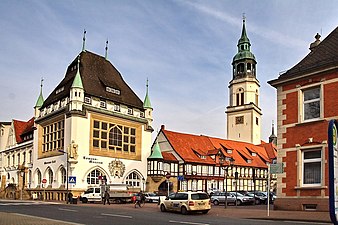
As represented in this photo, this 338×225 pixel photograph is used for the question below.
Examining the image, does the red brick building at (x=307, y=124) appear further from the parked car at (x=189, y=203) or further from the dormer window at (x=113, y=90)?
the dormer window at (x=113, y=90)

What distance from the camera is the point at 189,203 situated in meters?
26.3

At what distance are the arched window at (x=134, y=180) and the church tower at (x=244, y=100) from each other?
39227mm

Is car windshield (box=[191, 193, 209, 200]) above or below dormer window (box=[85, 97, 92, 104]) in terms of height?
below

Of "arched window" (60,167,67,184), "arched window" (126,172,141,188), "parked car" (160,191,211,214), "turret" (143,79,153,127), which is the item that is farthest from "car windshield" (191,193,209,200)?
"turret" (143,79,153,127)

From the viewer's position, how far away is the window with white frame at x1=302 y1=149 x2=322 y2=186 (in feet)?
79.1

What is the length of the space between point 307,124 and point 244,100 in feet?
227

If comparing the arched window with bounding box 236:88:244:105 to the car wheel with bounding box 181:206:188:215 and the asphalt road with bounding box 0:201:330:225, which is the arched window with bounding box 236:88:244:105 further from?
the car wheel with bounding box 181:206:188:215

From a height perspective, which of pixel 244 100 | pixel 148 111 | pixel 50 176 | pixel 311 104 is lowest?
pixel 50 176

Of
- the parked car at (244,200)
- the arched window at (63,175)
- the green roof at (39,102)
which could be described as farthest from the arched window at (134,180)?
the parked car at (244,200)

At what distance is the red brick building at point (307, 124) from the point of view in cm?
2398

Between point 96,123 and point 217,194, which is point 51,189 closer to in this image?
point 96,123

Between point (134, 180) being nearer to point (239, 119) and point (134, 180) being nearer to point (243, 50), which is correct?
point (239, 119)

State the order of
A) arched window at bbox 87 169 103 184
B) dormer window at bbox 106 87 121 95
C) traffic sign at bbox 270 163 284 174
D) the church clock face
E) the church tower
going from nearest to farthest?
traffic sign at bbox 270 163 284 174 < arched window at bbox 87 169 103 184 < dormer window at bbox 106 87 121 95 < the church tower < the church clock face

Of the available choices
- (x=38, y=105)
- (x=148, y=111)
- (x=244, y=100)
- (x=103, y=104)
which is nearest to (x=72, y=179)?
(x=103, y=104)
